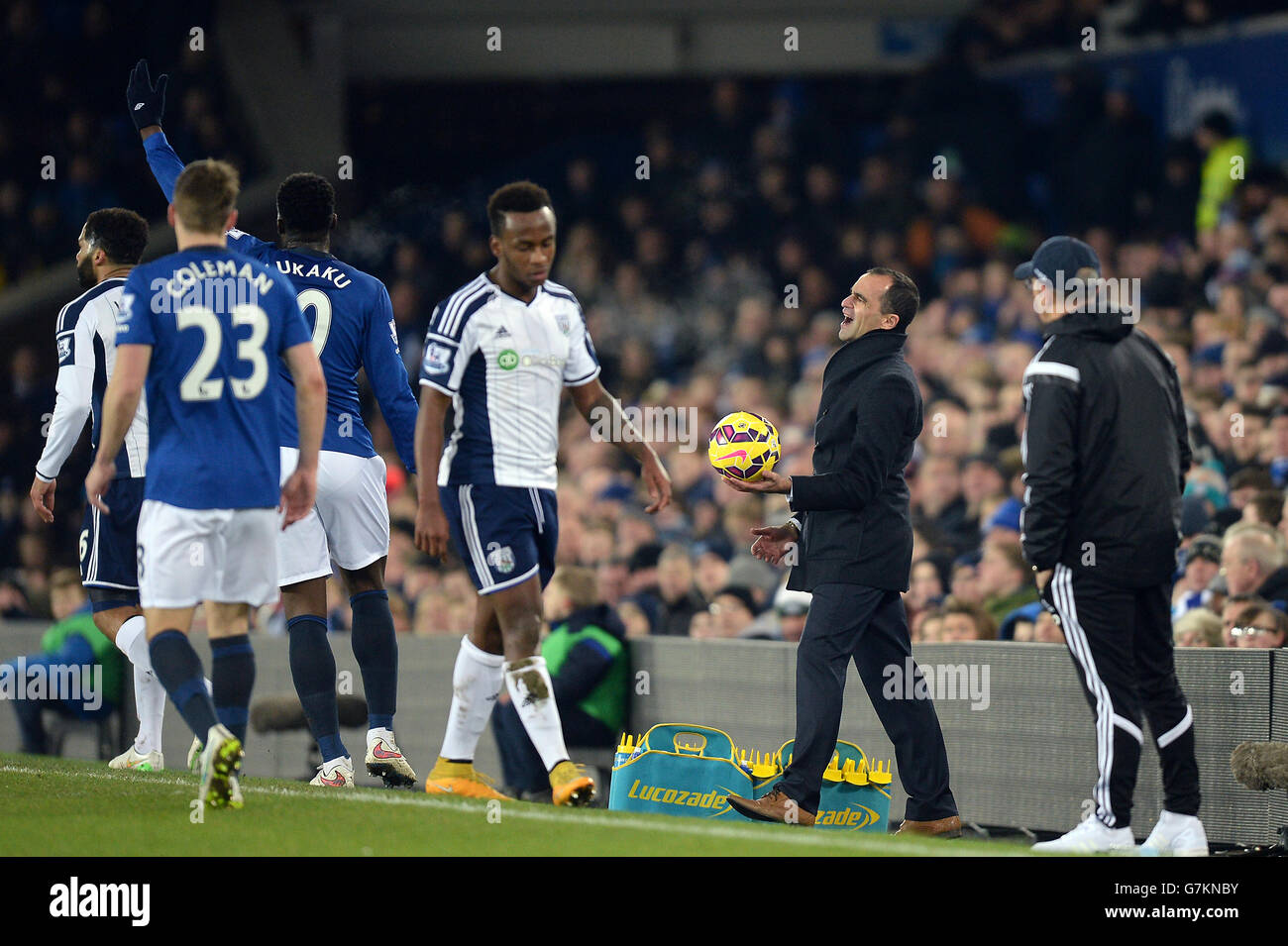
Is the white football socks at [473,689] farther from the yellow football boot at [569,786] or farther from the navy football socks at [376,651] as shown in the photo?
the navy football socks at [376,651]

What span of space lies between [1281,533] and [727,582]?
3737mm

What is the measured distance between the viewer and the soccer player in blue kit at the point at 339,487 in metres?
7.39

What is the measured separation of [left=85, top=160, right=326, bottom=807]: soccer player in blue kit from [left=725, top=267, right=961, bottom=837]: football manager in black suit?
199 cm

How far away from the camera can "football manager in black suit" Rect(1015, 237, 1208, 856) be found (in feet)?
19.8

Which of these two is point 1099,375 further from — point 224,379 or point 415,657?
point 415,657

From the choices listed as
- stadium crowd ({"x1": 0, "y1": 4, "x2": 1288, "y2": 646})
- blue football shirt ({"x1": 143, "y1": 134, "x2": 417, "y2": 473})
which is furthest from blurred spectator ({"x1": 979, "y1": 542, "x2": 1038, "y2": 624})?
blue football shirt ({"x1": 143, "y1": 134, "x2": 417, "y2": 473})

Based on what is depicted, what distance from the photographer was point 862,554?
710cm

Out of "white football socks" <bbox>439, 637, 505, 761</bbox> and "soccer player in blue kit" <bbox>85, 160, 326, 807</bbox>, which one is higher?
"soccer player in blue kit" <bbox>85, 160, 326, 807</bbox>

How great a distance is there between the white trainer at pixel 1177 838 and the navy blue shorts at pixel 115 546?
4.63 meters

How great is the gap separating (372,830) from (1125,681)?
2561mm

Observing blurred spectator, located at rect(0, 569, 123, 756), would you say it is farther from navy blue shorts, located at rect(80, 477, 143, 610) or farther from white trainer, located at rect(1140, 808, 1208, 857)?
white trainer, located at rect(1140, 808, 1208, 857)

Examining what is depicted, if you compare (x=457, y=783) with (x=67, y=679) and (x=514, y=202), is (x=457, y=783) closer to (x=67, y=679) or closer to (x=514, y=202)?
(x=514, y=202)

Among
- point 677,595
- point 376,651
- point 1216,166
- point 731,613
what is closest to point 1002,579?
point 731,613

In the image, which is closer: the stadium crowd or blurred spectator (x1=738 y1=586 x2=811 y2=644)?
blurred spectator (x1=738 y1=586 x2=811 y2=644)
